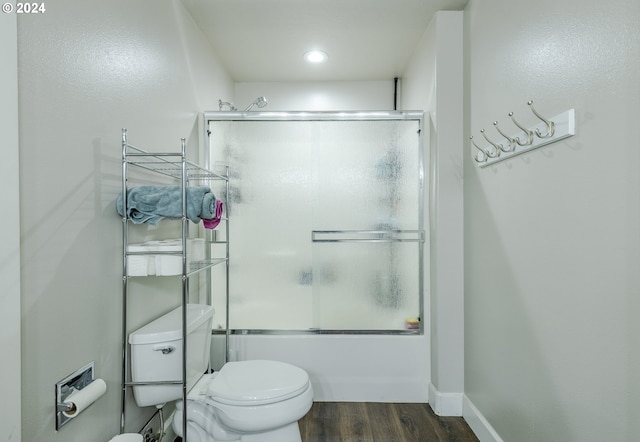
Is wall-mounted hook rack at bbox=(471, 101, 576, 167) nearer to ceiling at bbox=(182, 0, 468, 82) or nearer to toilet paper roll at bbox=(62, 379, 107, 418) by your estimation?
ceiling at bbox=(182, 0, 468, 82)

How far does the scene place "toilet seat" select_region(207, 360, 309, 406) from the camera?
1.46 metres

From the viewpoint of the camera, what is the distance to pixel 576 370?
114 centimetres

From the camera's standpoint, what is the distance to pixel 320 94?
3111mm

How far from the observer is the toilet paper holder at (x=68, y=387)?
40.7 inches

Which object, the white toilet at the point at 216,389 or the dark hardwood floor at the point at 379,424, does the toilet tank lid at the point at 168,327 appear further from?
the dark hardwood floor at the point at 379,424

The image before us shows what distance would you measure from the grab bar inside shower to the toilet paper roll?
136cm

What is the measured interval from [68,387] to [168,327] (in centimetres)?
43

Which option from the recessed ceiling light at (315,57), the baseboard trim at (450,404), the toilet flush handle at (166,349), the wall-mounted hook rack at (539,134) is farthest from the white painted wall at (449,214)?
the toilet flush handle at (166,349)

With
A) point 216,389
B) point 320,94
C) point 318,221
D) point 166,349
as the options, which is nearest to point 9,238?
point 166,349

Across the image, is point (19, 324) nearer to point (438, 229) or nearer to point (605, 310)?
point (605, 310)

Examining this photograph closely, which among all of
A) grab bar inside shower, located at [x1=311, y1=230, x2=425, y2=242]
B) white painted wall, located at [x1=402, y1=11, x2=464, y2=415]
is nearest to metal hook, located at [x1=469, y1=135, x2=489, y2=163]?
white painted wall, located at [x1=402, y1=11, x2=464, y2=415]

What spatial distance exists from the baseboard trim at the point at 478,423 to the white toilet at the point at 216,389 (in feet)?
3.00

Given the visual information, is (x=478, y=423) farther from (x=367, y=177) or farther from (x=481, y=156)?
(x=367, y=177)

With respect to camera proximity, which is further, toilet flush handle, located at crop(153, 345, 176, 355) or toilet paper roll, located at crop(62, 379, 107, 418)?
toilet flush handle, located at crop(153, 345, 176, 355)
